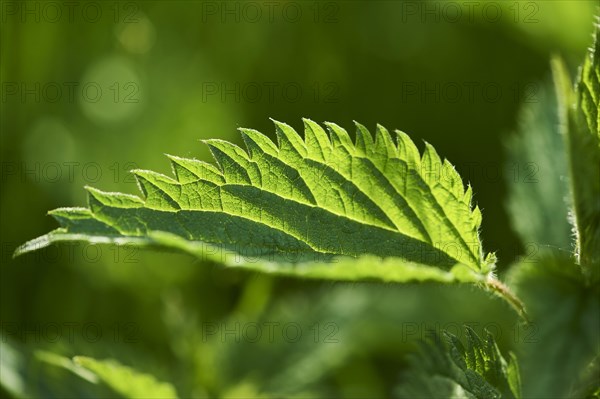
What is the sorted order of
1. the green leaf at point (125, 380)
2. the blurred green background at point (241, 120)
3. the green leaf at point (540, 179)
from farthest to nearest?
the blurred green background at point (241, 120), the green leaf at point (540, 179), the green leaf at point (125, 380)

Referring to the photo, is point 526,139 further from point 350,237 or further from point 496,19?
point 496,19

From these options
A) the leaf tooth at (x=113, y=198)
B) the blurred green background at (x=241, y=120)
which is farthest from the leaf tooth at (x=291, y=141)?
the blurred green background at (x=241, y=120)

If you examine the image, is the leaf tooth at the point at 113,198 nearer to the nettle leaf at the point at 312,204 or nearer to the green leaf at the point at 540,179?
the nettle leaf at the point at 312,204

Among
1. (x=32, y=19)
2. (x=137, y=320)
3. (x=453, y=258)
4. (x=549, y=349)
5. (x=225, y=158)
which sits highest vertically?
(x=32, y=19)

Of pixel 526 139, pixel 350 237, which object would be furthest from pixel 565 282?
pixel 526 139

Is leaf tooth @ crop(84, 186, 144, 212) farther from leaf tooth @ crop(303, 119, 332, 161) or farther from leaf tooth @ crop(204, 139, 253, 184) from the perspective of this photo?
leaf tooth @ crop(303, 119, 332, 161)
